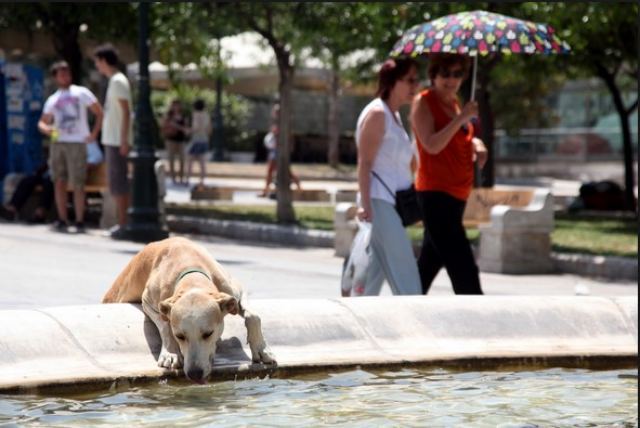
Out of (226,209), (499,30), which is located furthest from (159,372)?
(226,209)

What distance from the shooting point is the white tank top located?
8273 millimetres

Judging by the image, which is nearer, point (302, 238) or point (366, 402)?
point (366, 402)

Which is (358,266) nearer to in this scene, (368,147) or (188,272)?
(368,147)

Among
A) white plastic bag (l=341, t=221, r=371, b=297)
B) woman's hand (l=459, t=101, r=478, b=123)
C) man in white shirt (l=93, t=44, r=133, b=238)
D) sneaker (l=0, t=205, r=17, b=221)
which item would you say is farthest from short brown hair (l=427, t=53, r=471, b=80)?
sneaker (l=0, t=205, r=17, b=221)

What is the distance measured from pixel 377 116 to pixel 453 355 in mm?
2081

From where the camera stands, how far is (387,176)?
830 cm

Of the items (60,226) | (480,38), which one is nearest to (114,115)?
(60,226)

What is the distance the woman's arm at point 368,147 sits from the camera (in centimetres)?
823

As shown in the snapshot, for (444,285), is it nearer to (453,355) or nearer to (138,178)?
(138,178)

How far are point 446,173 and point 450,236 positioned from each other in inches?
15.2

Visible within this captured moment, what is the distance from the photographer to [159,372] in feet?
A: 19.8

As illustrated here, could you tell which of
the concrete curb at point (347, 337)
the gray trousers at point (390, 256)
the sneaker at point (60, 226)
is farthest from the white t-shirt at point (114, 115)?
the concrete curb at point (347, 337)

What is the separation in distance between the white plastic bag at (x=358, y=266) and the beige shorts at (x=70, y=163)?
8.24 metres

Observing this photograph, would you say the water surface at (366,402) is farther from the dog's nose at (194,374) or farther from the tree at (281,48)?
the tree at (281,48)
